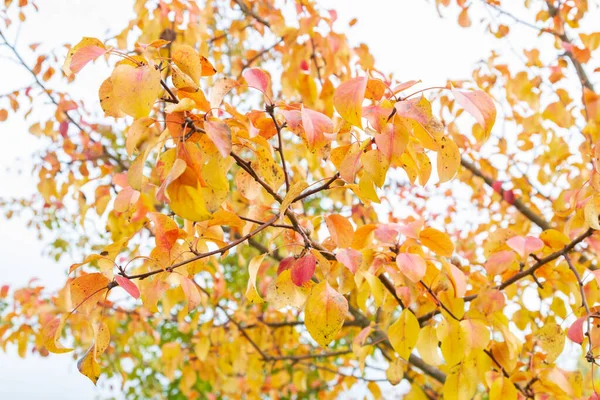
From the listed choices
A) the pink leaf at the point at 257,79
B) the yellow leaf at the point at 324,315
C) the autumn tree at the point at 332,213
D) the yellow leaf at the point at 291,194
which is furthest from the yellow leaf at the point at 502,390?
the pink leaf at the point at 257,79

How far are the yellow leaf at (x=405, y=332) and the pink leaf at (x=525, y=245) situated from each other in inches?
7.6

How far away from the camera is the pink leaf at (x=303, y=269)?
67 centimetres

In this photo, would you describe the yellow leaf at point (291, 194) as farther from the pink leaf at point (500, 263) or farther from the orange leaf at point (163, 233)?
the pink leaf at point (500, 263)

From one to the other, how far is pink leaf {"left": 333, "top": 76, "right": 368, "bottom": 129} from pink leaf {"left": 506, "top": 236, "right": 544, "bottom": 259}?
41cm

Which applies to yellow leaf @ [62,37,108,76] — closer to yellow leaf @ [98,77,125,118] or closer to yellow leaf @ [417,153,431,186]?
yellow leaf @ [98,77,125,118]

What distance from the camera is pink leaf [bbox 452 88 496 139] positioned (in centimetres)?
54

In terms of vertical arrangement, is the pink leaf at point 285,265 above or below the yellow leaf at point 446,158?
below

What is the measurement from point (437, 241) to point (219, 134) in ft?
1.41

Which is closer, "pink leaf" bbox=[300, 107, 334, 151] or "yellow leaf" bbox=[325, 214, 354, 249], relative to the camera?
"pink leaf" bbox=[300, 107, 334, 151]

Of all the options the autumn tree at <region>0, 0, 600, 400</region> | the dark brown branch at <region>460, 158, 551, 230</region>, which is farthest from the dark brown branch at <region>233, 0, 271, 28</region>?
the dark brown branch at <region>460, 158, 551, 230</region>

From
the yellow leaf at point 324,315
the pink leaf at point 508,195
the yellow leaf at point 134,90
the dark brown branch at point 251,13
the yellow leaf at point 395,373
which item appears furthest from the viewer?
the dark brown branch at point 251,13

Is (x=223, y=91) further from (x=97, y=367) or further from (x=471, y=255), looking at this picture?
(x=471, y=255)

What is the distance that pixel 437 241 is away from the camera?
84 cm

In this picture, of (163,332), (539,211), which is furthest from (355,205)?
(163,332)
